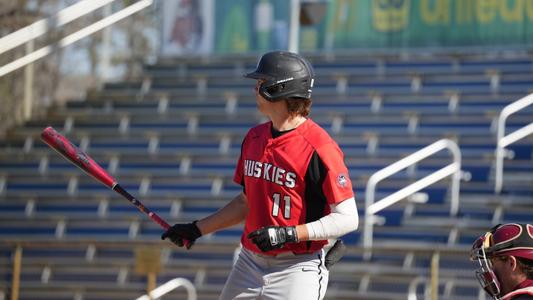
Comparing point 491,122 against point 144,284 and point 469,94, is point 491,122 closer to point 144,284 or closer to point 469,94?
point 469,94

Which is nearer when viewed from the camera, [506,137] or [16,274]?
[16,274]

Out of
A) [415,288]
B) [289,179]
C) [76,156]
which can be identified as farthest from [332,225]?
[415,288]

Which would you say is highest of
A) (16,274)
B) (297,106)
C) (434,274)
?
(297,106)

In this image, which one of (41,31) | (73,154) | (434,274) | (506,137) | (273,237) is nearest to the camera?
(273,237)

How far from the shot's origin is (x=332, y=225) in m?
5.68

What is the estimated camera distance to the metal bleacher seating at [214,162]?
12461mm

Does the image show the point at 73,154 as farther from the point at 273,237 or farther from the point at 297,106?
the point at 273,237

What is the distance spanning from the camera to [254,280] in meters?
5.95

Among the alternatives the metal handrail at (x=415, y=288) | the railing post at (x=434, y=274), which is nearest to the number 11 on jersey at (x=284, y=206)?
the railing post at (x=434, y=274)

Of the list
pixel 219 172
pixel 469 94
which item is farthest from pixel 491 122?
pixel 219 172

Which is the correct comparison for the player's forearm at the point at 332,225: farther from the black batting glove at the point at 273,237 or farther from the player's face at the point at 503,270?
the player's face at the point at 503,270

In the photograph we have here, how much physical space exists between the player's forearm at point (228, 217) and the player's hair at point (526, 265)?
2314 millimetres

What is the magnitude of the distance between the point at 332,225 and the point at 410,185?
657 centimetres

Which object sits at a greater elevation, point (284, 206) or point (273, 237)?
point (284, 206)
